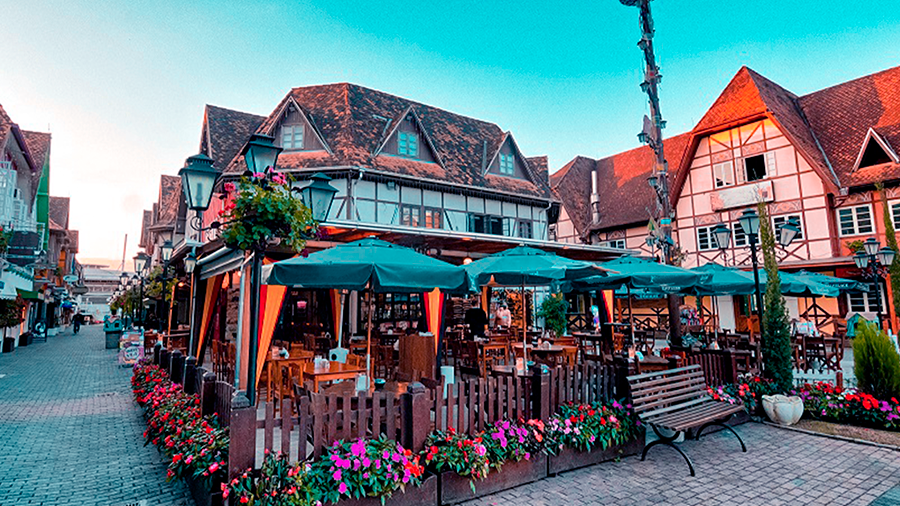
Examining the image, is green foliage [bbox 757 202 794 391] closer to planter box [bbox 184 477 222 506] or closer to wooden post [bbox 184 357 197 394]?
planter box [bbox 184 477 222 506]

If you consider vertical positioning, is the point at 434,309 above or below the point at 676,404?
above

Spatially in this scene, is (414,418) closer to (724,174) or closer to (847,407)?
(847,407)

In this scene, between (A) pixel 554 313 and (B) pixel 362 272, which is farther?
(A) pixel 554 313

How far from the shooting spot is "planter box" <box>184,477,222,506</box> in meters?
3.83

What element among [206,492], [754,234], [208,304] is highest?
[754,234]

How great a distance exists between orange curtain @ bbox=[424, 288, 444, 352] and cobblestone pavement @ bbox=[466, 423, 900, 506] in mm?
4625

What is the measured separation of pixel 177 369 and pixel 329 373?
2607mm

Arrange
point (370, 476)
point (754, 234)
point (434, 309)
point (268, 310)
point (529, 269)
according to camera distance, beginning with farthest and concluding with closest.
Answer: point (754, 234) → point (434, 309) → point (268, 310) → point (529, 269) → point (370, 476)

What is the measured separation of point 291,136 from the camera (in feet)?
61.1

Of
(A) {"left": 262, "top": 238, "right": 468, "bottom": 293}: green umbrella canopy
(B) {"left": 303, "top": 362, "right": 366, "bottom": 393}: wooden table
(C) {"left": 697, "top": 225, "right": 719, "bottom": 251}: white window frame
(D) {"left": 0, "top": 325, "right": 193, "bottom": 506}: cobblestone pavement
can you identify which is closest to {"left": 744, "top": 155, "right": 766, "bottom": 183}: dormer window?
(C) {"left": 697, "top": 225, "right": 719, "bottom": 251}: white window frame

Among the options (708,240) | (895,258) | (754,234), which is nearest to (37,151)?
(754,234)

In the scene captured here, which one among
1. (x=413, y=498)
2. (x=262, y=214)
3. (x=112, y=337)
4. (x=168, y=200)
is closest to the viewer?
(x=413, y=498)

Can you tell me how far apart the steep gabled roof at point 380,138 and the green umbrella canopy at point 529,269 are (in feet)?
31.6

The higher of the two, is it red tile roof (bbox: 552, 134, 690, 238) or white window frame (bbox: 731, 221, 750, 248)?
red tile roof (bbox: 552, 134, 690, 238)
